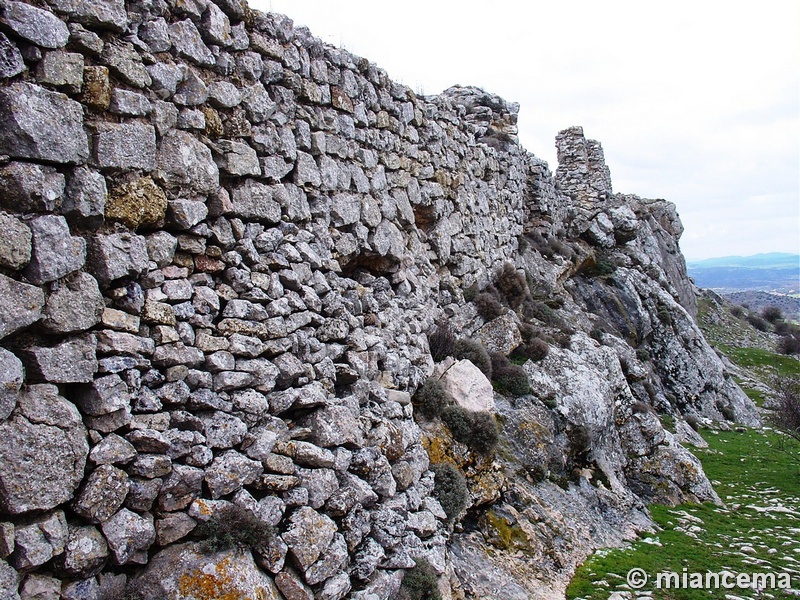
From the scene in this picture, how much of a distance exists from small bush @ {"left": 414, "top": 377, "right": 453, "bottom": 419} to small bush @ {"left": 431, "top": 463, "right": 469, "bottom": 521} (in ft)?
3.18

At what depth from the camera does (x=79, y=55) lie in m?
4.93

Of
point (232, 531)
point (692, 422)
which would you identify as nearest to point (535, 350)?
point (232, 531)

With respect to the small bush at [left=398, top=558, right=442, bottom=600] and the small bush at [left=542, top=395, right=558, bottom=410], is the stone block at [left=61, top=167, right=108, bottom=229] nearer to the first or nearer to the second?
the small bush at [left=398, top=558, right=442, bottom=600]

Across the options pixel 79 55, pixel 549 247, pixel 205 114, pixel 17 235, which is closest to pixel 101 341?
pixel 17 235

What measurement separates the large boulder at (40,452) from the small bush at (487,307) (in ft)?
32.8

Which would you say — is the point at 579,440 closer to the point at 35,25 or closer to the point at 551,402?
the point at 551,402

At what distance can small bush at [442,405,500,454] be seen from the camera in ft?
29.4

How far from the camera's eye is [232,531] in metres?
5.09

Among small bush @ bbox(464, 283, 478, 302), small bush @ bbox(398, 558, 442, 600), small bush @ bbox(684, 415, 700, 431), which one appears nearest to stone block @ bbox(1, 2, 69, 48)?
small bush @ bbox(398, 558, 442, 600)

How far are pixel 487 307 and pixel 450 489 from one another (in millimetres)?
6229

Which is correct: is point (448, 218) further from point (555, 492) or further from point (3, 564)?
point (3, 564)

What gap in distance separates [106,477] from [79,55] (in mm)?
3687

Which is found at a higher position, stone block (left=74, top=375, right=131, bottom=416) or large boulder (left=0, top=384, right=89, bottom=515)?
stone block (left=74, top=375, right=131, bottom=416)

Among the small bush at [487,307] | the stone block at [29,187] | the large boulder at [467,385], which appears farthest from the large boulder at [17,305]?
the small bush at [487,307]
